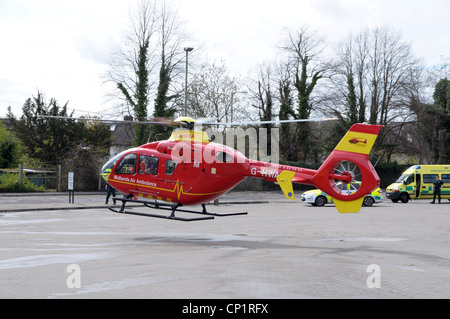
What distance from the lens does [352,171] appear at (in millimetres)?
13594

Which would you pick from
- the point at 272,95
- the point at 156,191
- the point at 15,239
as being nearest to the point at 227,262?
the point at 156,191

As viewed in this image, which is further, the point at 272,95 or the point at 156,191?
the point at 272,95

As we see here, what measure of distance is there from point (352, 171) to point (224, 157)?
3.68 metres

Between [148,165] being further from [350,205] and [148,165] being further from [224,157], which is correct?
[350,205]

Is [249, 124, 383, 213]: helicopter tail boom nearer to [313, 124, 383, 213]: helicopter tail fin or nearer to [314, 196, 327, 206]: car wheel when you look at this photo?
[313, 124, 383, 213]: helicopter tail fin

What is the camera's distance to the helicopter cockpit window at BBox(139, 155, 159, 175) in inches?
614

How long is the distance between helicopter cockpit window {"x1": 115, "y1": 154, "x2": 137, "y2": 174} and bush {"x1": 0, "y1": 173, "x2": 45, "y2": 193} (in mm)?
25669

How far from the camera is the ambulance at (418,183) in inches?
1481

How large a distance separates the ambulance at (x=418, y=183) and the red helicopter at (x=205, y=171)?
967 inches

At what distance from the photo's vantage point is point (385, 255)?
12219 millimetres

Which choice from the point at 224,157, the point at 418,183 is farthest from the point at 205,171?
the point at 418,183

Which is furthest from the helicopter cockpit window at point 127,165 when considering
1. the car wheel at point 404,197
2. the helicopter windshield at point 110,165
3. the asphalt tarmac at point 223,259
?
the car wheel at point 404,197
